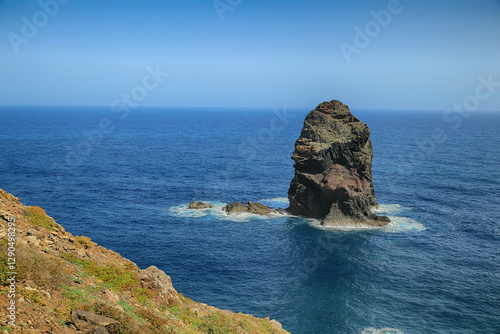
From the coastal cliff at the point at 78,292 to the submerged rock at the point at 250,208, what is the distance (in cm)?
5174

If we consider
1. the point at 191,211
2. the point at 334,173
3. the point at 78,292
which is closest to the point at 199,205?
the point at 191,211

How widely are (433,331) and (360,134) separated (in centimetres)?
4933

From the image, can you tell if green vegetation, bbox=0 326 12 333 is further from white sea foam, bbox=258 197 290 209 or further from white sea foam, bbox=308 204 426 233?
white sea foam, bbox=258 197 290 209

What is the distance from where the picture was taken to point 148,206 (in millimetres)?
89938

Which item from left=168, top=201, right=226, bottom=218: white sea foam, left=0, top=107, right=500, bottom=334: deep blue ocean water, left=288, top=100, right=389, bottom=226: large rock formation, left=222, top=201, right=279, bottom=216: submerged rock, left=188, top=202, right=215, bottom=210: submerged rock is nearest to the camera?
left=0, top=107, right=500, bottom=334: deep blue ocean water

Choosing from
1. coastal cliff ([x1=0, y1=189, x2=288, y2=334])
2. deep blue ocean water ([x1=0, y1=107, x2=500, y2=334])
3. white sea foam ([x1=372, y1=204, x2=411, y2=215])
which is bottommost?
deep blue ocean water ([x1=0, y1=107, x2=500, y2=334])

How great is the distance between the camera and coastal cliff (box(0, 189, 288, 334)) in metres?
18.7

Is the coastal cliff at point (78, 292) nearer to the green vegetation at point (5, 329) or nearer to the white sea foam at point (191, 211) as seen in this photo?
the green vegetation at point (5, 329)

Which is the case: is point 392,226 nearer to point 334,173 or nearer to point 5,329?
point 334,173

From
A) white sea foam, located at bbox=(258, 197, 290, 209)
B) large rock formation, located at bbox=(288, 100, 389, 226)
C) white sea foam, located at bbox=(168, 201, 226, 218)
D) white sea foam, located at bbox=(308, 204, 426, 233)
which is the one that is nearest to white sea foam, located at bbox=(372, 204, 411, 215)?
large rock formation, located at bbox=(288, 100, 389, 226)

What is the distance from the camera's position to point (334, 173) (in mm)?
83438

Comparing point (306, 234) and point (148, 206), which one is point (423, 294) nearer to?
point (306, 234)

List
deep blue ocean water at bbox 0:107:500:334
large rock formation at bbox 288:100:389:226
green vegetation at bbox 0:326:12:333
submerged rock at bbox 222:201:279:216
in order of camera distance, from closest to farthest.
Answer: green vegetation at bbox 0:326:12:333, deep blue ocean water at bbox 0:107:500:334, large rock formation at bbox 288:100:389:226, submerged rock at bbox 222:201:279:216

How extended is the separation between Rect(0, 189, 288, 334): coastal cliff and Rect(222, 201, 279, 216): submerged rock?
51735 mm
